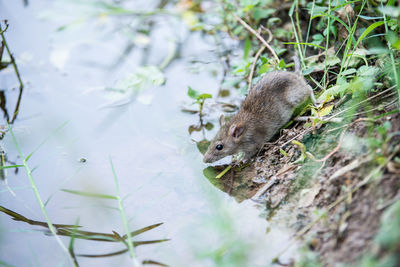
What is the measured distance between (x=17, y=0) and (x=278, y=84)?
486cm

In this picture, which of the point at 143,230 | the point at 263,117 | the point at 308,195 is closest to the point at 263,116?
the point at 263,117

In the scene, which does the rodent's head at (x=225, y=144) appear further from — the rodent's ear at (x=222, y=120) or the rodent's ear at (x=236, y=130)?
the rodent's ear at (x=222, y=120)

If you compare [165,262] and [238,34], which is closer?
[165,262]

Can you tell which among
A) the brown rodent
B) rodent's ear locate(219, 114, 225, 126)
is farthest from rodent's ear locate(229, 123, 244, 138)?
rodent's ear locate(219, 114, 225, 126)

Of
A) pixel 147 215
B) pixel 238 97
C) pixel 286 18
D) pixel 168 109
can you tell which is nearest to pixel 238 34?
pixel 286 18

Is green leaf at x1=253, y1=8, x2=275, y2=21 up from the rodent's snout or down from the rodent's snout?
up

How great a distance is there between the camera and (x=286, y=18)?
540cm

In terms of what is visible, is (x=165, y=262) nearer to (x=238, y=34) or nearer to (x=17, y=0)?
(x=238, y=34)

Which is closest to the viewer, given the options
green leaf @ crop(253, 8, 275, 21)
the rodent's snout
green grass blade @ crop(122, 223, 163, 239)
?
green grass blade @ crop(122, 223, 163, 239)

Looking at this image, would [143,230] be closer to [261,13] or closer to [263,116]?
[263,116]

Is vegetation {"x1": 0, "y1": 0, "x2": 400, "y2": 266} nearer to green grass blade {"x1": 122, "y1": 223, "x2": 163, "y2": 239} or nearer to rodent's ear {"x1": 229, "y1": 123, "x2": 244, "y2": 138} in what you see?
green grass blade {"x1": 122, "y1": 223, "x2": 163, "y2": 239}

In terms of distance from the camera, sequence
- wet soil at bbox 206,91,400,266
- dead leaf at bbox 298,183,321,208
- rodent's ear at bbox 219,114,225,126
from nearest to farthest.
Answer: wet soil at bbox 206,91,400,266 < dead leaf at bbox 298,183,321,208 < rodent's ear at bbox 219,114,225,126

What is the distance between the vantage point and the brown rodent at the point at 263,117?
4.13 meters

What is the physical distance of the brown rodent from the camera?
4.13 metres
